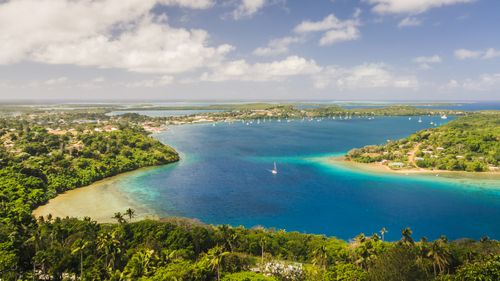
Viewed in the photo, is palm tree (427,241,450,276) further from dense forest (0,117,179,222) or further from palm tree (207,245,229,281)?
dense forest (0,117,179,222)

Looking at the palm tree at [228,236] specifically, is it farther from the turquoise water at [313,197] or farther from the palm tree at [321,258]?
the turquoise water at [313,197]

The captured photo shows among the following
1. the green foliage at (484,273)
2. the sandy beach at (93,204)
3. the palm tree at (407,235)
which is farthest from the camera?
the sandy beach at (93,204)

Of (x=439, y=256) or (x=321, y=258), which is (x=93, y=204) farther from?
(x=439, y=256)

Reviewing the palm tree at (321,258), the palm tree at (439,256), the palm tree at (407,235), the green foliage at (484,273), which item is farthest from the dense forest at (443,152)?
the green foliage at (484,273)

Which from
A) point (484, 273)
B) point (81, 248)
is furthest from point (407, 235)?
point (81, 248)

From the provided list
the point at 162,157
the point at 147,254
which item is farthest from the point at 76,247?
the point at 162,157

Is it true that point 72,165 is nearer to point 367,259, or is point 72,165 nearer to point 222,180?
point 222,180
